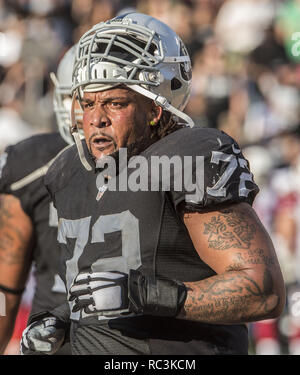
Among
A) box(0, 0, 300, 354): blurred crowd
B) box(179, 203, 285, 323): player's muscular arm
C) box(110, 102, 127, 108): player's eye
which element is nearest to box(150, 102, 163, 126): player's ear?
box(110, 102, 127, 108): player's eye

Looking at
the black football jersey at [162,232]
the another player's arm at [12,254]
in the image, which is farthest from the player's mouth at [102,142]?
the another player's arm at [12,254]

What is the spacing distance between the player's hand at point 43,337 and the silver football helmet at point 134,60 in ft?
2.40

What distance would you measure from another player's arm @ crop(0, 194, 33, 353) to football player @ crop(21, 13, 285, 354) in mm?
938

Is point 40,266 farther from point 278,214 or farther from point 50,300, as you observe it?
point 278,214

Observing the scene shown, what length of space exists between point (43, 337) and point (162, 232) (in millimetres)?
646

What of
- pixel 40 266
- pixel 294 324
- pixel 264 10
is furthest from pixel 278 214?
pixel 40 266

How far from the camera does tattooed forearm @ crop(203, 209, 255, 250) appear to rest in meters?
2.31

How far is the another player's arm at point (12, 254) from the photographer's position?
3725mm

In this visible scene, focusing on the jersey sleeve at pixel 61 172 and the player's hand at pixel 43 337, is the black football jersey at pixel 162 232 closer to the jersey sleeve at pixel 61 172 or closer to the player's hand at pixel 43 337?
the player's hand at pixel 43 337

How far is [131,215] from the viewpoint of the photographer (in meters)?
2.43

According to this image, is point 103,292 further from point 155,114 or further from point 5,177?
point 5,177

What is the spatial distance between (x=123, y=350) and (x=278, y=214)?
4905mm

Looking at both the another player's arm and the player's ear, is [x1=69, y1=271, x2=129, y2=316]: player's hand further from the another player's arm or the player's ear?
the another player's arm

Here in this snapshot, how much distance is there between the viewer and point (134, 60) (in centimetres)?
264
